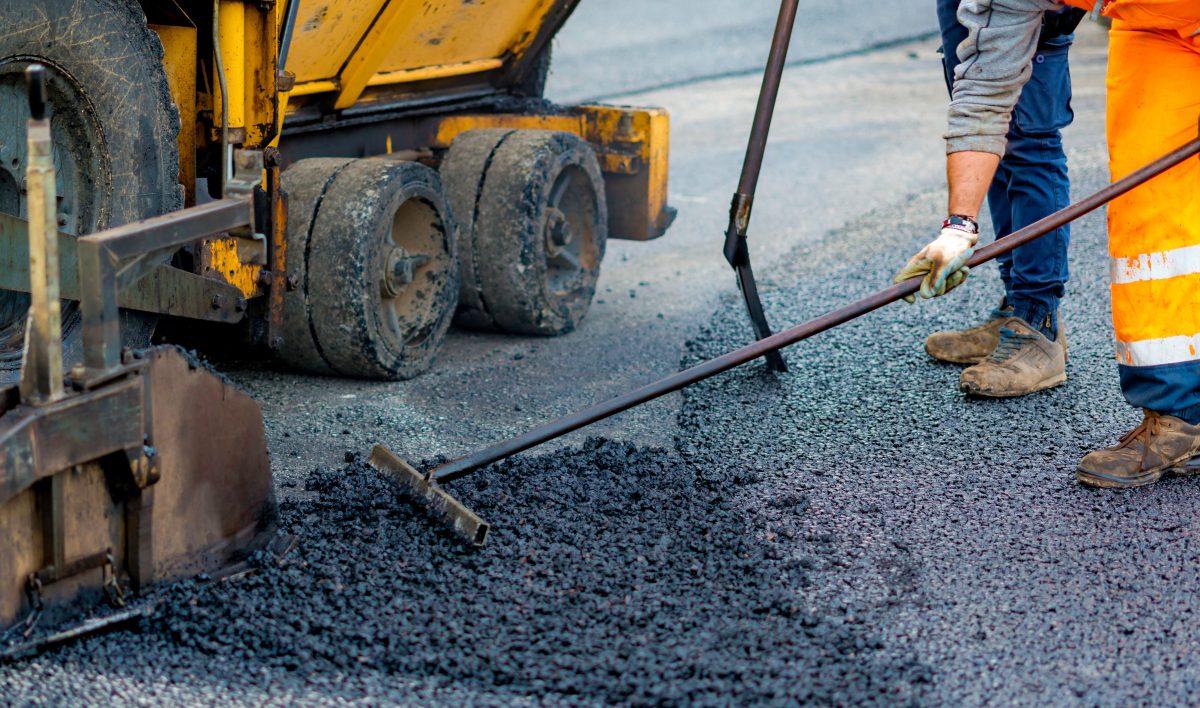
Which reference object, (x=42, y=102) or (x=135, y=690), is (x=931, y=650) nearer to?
(x=135, y=690)

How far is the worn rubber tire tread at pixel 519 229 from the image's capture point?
4605 mm

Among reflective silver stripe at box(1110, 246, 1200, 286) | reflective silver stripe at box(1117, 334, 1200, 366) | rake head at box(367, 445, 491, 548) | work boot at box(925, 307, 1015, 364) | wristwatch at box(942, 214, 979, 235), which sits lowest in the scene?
rake head at box(367, 445, 491, 548)

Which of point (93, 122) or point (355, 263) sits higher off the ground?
point (93, 122)

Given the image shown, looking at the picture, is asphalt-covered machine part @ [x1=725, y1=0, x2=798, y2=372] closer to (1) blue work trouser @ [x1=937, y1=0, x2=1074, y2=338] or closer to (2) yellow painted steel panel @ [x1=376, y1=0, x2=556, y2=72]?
(1) blue work trouser @ [x1=937, y1=0, x2=1074, y2=338]

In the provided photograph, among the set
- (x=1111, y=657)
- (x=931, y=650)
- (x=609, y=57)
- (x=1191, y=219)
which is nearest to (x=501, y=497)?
(x=931, y=650)

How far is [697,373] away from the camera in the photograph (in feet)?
10.0

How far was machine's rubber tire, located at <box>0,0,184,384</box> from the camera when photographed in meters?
2.78

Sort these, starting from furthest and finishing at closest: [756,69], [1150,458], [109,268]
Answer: [756,69] < [1150,458] < [109,268]

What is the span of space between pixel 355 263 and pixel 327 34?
704mm

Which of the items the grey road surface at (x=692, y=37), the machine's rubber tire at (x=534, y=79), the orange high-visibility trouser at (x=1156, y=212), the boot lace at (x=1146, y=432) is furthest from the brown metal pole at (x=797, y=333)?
the grey road surface at (x=692, y=37)

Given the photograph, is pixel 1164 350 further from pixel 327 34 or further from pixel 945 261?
pixel 327 34

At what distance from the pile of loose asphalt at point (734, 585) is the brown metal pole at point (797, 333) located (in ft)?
0.49

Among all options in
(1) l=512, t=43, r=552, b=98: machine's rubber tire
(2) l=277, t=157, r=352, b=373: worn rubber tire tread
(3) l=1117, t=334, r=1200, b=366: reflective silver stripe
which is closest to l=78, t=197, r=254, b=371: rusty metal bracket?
(2) l=277, t=157, r=352, b=373: worn rubber tire tread

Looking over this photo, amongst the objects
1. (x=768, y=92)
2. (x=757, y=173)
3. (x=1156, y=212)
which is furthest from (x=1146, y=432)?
(x=768, y=92)
